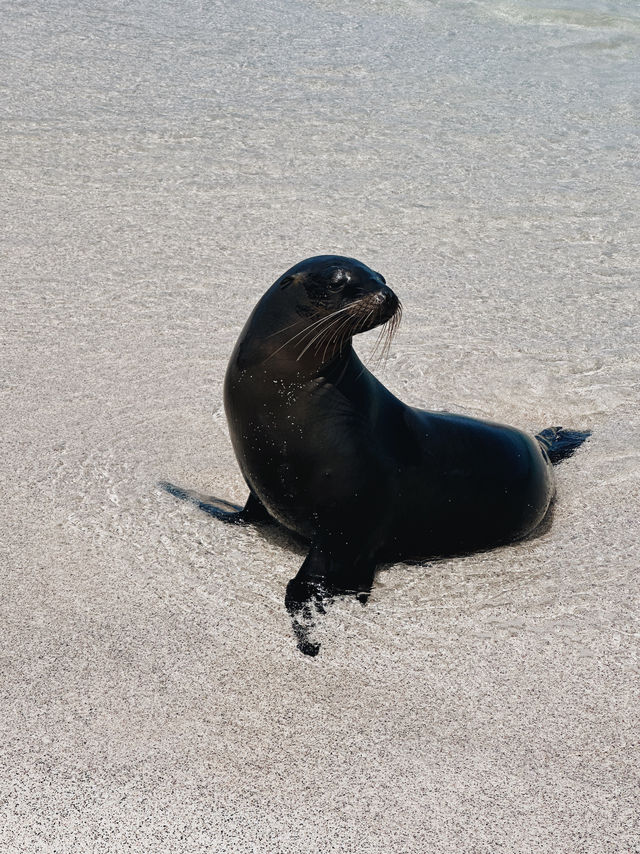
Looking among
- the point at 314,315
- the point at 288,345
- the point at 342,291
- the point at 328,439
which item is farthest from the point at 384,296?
the point at 328,439

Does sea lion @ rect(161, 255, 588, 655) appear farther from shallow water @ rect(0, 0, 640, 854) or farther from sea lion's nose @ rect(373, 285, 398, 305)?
shallow water @ rect(0, 0, 640, 854)

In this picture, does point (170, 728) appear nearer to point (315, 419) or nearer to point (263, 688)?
point (263, 688)

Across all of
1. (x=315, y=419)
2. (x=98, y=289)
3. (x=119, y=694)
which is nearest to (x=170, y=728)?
(x=119, y=694)

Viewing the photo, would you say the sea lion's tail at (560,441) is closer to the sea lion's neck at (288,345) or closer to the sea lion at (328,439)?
the sea lion at (328,439)

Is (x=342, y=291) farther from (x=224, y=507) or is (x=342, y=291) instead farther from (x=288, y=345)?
(x=224, y=507)

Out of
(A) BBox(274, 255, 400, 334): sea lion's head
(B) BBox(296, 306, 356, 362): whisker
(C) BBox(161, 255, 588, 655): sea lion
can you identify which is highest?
(A) BBox(274, 255, 400, 334): sea lion's head

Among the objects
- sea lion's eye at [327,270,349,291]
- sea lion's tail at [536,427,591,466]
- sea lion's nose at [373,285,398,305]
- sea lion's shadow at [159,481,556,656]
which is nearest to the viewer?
sea lion's nose at [373,285,398,305]

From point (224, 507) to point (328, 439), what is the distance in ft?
2.69

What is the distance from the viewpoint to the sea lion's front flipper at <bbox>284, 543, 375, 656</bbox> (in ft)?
12.2

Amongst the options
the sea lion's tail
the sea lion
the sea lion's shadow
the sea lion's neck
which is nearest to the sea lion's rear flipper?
the sea lion's shadow

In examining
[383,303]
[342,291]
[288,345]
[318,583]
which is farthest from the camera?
[318,583]

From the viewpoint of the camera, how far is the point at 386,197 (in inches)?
302

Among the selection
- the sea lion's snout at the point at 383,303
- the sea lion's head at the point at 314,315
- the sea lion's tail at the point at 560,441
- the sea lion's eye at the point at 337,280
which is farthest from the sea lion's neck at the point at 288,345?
the sea lion's tail at the point at 560,441

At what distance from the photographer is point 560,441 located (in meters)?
4.96
